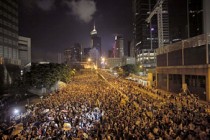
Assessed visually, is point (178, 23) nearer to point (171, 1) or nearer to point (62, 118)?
point (171, 1)

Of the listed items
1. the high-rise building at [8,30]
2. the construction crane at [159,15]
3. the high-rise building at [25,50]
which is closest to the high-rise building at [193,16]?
the construction crane at [159,15]

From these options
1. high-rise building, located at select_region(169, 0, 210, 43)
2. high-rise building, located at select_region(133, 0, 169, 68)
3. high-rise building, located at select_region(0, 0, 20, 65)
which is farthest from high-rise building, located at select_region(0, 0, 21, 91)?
high-rise building, located at select_region(133, 0, 169, 68)

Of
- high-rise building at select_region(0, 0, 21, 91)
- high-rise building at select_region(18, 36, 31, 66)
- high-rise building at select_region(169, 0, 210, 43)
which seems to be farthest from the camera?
high-rise building at select_region(169, 0, 210, 43)

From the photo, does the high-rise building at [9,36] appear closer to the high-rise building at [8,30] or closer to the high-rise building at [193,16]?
the high-rise building at [8,30]

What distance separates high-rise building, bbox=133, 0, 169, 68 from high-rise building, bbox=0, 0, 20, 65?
88131 millimetres

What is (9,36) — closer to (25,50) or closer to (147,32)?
(25,50)

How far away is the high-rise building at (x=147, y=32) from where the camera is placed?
154000mm

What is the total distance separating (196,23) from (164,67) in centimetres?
8045

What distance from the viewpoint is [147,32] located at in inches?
6289

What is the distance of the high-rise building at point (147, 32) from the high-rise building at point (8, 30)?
88.1m

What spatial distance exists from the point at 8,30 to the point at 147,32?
335 ft

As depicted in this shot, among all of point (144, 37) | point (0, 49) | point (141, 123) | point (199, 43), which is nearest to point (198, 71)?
point (199, 43)

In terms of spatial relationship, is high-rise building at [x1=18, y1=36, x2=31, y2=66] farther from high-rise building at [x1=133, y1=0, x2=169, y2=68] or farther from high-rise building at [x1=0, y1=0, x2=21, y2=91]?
high-rise building at [x1=133, y1=0, x2=169, y2=68]

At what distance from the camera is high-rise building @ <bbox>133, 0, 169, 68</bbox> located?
154 m
